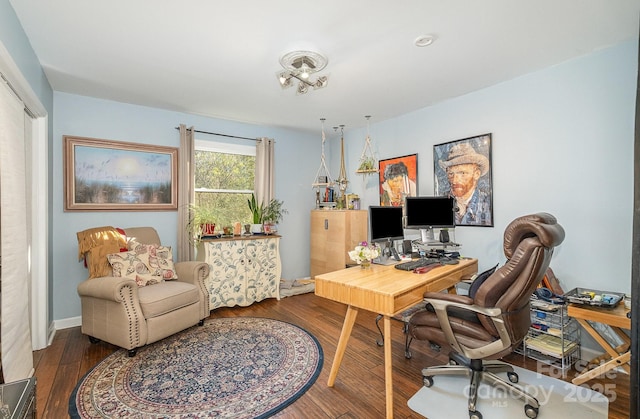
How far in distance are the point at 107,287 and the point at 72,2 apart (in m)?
2.03

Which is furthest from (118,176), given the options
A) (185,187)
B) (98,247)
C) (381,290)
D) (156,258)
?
(381,290)

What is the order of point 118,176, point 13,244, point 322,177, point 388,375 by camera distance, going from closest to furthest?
point 388,375 < point 13,244 < point 118,176 < point 322,177

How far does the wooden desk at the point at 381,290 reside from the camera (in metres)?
1.78

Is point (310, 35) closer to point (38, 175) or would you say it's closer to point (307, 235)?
point (38, 175)

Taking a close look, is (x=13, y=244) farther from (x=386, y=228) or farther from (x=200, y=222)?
(x=386, y=228)

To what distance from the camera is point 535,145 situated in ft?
9.13

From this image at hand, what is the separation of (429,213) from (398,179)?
109 cm

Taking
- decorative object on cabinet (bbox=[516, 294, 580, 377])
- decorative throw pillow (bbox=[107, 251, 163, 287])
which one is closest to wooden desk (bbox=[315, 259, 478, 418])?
decorative object on cabinet (bbox=[516, 294, 580, 377])

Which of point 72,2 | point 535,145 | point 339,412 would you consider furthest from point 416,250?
point 72,2

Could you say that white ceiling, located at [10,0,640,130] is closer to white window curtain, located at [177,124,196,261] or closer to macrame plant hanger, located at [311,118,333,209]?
white window curtain, located at [177,124,196,261]

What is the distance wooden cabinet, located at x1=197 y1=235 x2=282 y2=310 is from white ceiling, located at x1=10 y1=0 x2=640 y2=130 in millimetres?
1743

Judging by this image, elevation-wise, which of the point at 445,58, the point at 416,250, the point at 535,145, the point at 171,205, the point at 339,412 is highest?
the point at 445,58

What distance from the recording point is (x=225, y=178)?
14.1 ft

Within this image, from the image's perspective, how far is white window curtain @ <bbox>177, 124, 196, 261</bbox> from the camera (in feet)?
12.3
